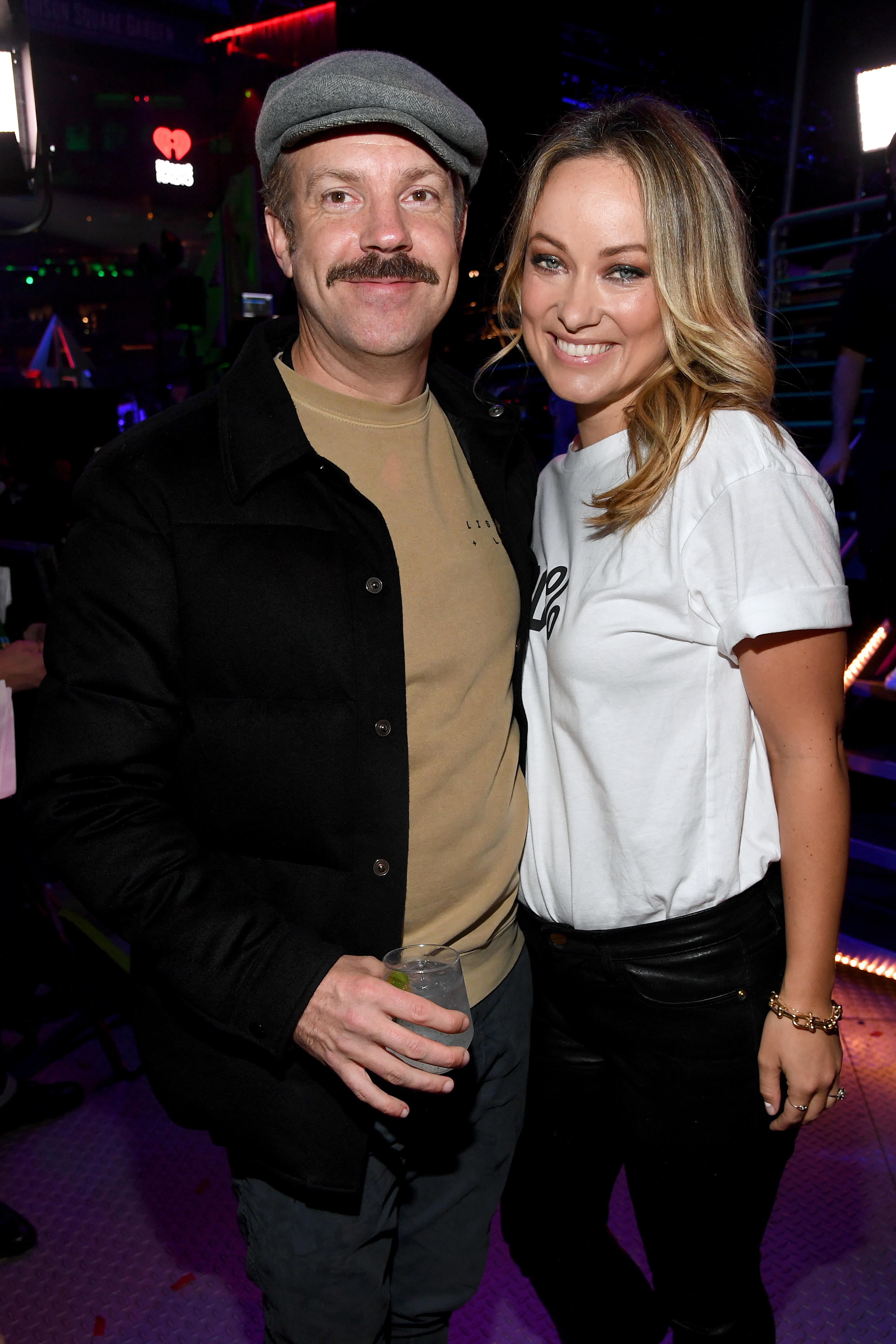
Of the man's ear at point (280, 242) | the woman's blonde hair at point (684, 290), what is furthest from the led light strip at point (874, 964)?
the man's ear at point (280, 242)

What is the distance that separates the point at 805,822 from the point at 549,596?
51 centimetres

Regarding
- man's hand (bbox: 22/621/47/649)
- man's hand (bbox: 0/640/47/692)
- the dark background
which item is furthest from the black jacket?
man's hand (bbox: 22/621/47/649)

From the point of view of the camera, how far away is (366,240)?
1.48 metres

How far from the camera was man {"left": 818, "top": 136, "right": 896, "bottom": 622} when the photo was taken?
3309mm

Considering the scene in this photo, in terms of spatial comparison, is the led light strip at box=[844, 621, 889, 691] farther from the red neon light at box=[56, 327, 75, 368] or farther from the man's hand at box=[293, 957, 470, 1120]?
the red neon light at box=[56, 327, 75, 368]

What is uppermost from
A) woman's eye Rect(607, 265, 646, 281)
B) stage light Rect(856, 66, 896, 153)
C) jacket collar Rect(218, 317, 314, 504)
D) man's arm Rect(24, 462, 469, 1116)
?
stage light Rect(856, 66, 896, 153)

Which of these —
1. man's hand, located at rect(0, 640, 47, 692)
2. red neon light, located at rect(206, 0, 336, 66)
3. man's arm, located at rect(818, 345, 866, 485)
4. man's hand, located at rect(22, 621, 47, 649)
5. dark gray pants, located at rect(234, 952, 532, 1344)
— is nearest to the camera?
dark gray pants, located at rect(234, 952, 532, 1344)

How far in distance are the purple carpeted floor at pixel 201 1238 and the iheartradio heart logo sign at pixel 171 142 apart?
1286 cm

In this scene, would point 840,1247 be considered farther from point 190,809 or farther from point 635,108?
point 635,108

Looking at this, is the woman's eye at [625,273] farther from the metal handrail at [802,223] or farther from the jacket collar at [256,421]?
the metal handrail at [802,223]

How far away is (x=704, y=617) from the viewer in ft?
4.36

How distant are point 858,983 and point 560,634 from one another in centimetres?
253

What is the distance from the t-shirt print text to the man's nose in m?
0.43

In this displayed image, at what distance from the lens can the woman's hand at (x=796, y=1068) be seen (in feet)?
4.42
